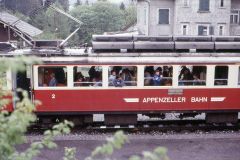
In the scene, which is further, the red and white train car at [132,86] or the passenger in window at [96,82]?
the passenger in window at [96,82]

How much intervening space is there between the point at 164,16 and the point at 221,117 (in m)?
21.5

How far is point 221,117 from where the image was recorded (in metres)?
15.2

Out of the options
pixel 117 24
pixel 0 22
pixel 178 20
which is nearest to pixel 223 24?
pixel 178 20

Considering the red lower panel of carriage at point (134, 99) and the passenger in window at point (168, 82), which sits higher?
the passenger in window at point (168, 82)

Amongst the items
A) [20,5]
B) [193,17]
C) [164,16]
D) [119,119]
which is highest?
[20,5]

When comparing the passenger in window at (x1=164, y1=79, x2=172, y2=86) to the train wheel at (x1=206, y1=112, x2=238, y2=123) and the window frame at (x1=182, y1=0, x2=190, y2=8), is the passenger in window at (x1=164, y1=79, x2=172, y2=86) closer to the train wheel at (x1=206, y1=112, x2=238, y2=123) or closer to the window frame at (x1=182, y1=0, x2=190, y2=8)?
the train wheel at (x1=206, y1=112, x2=238, y2=123)

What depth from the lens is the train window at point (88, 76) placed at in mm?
14250

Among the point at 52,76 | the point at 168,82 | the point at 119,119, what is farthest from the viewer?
the point at 119,119

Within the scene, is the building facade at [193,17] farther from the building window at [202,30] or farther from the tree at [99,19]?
the tree at [99,19]

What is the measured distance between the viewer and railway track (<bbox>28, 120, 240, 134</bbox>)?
14820mm

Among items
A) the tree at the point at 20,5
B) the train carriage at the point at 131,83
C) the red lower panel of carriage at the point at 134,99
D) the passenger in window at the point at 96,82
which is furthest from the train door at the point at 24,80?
the tree at the point at 20,5

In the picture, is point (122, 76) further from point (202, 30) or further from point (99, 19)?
point (99, 19)

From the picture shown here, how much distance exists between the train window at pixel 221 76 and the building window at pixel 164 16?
21421mm

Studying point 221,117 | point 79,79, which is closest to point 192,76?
point 221,117
